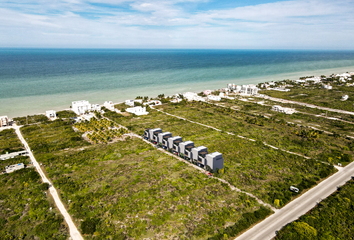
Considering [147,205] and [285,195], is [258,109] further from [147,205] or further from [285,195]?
[147,205]

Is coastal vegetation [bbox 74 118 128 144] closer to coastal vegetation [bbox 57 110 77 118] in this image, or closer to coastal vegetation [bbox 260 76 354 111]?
coastal vegetation [bbox 57 110 77 118]

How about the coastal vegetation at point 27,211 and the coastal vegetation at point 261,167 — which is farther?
the coastal vegetation at point 261,167

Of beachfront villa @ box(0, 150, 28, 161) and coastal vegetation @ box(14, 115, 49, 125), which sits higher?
coastal vegetation @ box(14, 115, 49, 125)

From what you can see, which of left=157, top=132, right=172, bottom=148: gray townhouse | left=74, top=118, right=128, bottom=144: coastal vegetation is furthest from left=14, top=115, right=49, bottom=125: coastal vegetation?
left=157, top=132, right=172, bottom=148: gray townhouse

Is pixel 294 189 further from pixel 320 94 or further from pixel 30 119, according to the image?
pixel 320 94

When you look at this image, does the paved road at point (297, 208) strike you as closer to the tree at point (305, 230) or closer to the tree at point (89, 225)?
the tree at point (305, 230)

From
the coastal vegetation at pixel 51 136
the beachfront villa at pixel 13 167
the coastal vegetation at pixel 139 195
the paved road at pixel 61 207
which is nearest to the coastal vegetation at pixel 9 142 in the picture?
the coastal vegetation at pixel 51 136
